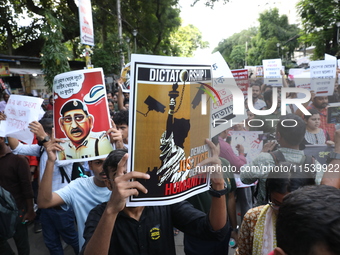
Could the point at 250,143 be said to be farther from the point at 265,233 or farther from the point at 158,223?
the point at 158,223

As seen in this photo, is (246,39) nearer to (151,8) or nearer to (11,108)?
(151,8)

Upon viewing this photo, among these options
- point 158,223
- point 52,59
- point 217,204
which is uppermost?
point 52,59

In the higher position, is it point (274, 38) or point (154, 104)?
point (274, 38)

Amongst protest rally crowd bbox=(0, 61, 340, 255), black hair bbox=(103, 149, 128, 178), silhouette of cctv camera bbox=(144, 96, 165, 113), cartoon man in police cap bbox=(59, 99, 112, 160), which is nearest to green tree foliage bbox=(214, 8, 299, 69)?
protest rally crowd bbox=(0, 61, 340, 255)

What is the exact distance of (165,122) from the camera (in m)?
1.26

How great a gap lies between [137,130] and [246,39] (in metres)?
75.1

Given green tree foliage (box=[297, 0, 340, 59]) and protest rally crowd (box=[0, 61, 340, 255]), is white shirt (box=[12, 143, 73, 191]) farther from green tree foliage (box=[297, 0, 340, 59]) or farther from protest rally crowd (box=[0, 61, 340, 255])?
green tree foliage (box=[297, 0, 340, 59])

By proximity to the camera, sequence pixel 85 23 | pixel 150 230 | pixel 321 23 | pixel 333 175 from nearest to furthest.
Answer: pixel 150 230, pixel 333 175, pixel 85 23, pixel 321 23

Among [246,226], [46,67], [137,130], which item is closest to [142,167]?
→ [137,130]

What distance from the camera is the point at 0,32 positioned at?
1369cm

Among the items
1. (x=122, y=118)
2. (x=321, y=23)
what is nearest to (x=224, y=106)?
(x=122, y=118)

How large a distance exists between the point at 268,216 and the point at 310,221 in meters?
0.74

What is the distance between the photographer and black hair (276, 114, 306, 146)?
8.02ft

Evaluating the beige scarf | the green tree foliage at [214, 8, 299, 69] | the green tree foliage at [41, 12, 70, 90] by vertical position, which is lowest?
the beige scarf
